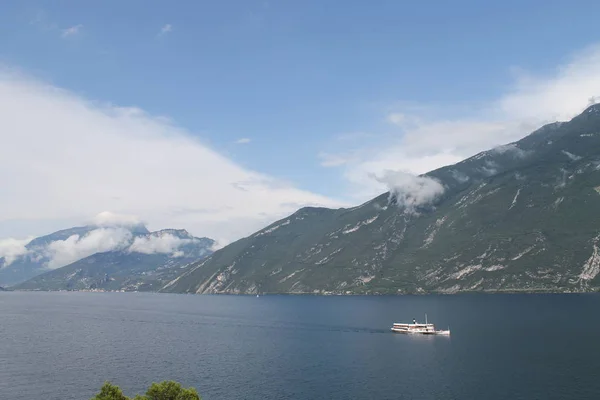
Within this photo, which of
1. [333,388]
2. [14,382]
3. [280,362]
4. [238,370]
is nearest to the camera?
[333,388]

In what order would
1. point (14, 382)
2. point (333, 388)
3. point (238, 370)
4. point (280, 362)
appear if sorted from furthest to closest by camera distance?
point (280, 362) → point (238, 370) → point (14, 382) → point (333, 388)

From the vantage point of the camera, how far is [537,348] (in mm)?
191000

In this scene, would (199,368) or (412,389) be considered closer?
(412,389)

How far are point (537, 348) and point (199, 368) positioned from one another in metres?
139

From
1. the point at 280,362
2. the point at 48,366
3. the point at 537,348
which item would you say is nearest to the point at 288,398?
the point at 280,362

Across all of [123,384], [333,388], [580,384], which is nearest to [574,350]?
[580,384]

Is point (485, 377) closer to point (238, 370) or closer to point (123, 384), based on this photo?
point (238, 370)

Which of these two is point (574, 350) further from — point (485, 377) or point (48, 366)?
point (48, 366)

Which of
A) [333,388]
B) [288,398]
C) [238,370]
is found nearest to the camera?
[288,398]

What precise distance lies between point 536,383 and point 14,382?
169212mm

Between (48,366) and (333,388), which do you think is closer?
(333,388)

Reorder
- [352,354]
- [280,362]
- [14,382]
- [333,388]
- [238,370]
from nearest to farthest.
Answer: [333,388]
[14,382]
[238,370]
[280,362]
[352,354]

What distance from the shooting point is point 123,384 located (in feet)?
493

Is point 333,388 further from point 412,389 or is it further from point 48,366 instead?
point 48,366
